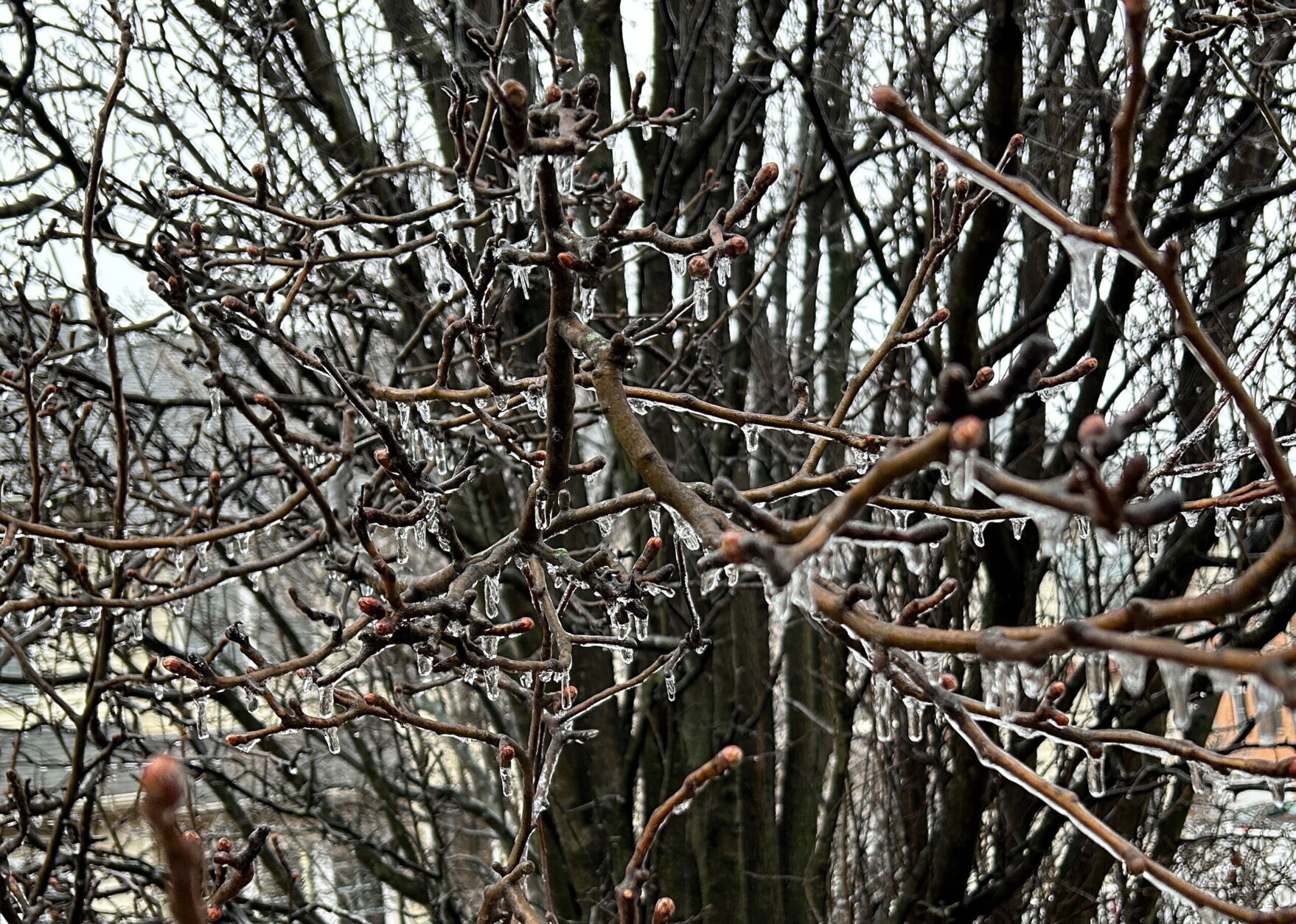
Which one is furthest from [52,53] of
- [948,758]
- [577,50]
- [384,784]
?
[948,758]

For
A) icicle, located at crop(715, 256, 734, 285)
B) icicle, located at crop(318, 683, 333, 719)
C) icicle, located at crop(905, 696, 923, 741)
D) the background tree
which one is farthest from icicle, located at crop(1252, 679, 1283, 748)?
icicle, located at crop(318, 683, 333, 719)

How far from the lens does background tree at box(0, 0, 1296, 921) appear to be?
1.60 meters

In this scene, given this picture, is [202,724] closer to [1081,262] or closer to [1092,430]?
[1081,262]

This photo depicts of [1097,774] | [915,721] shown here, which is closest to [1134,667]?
[915,721]

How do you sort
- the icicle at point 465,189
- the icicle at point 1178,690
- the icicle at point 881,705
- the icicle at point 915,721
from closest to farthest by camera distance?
the icicle at point 1178,690 → the icicle at point 915,721 → the icicle at point 465,189 → the icicle at point 881,705

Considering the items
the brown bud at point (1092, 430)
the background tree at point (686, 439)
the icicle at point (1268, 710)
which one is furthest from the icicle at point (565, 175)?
the icicle at point (1268, 710)

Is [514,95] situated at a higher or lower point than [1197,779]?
higher

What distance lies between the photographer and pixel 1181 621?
0.98 meters

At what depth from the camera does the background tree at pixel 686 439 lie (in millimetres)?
1604

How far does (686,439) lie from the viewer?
266 inches

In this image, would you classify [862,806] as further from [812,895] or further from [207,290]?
[207,290]

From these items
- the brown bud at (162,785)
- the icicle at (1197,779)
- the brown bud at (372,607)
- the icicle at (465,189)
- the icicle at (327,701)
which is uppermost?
the icicle at (465,189)

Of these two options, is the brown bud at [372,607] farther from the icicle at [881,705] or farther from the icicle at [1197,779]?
the icicle at [881,705]

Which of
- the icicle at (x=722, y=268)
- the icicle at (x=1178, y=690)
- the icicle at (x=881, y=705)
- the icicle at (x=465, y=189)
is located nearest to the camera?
the icicle at (x=1178, y=690)
